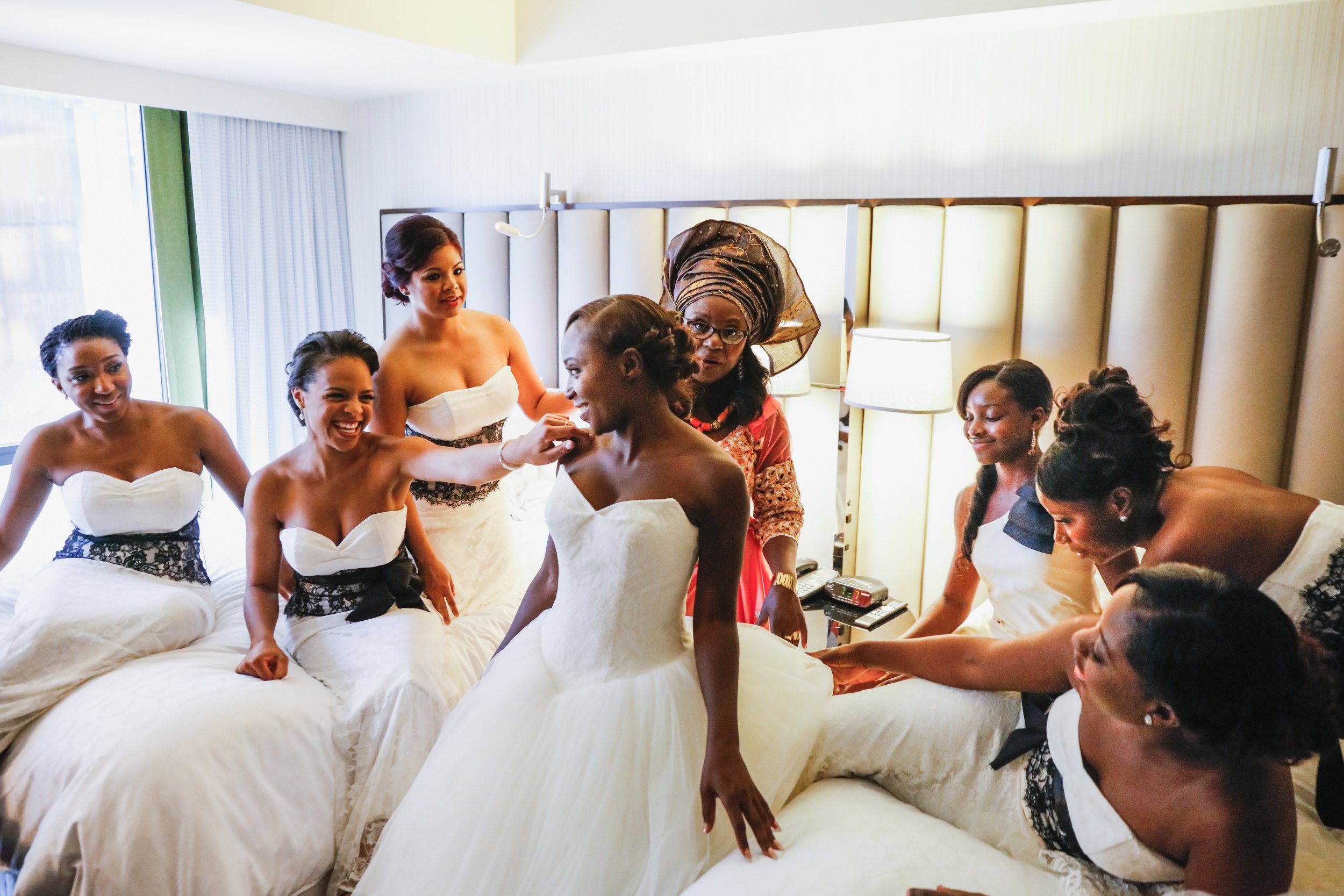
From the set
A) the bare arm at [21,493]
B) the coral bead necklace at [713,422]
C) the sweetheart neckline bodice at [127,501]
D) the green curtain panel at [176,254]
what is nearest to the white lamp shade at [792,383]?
the coral bead necklace at [713,422]

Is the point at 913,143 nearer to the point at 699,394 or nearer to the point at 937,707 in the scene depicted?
the point at 699,394

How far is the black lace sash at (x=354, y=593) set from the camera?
2176mm

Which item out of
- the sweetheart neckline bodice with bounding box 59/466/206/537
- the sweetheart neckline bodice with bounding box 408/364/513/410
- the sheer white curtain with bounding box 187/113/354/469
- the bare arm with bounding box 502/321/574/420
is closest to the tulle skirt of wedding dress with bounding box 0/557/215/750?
the sweetheart neckline bodice with bounding box 59/466/206/537

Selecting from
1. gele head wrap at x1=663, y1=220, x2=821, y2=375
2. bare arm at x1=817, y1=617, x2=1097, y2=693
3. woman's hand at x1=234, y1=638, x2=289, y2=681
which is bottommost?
woman's hand at x1=234, y1=638, x2=289, y2=681

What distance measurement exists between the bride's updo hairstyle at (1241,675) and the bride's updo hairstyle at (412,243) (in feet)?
6.39

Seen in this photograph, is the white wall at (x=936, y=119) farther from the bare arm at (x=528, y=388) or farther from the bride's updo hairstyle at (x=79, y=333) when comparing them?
the bride's updo hairstyle at (x=79, y=333)

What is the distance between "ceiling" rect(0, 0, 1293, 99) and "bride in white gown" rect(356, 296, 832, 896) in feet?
5.05

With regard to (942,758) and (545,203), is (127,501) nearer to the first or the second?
(545,203)

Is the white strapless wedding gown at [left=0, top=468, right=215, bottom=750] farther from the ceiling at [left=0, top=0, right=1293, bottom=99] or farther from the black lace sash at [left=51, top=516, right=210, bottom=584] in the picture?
the ceiling at [left=0, top=0, right=1293, bottom=99]

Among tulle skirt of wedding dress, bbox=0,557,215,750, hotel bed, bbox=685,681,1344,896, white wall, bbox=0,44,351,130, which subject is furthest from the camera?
white wall, bbox=0,44,351,130

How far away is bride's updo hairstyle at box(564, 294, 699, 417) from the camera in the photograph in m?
1.46

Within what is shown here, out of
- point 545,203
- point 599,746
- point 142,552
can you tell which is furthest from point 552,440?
point 545,203

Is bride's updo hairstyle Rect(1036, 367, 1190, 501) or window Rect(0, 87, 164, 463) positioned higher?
window Rect(0, 87, 164, 463)

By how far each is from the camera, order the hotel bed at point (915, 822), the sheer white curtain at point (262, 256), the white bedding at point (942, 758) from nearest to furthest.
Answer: the hotel bed at point (915, 822) → the white bedding at point (942, 758) → the sheer white curtain at point (262, 256)
